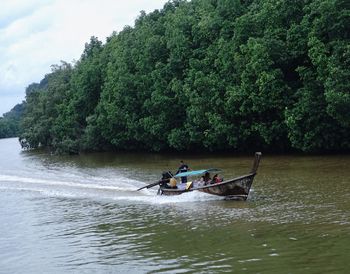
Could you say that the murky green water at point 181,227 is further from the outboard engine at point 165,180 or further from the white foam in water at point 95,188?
the outboard engine at point 165,180

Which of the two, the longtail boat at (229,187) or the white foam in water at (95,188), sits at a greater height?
the longtail boat at (229,187)

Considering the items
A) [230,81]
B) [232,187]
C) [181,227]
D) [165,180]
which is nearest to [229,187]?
[232,187]

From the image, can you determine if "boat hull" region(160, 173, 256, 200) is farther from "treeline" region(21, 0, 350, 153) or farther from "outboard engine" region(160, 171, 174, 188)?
"treeline" region(21, 0, 350, 153)

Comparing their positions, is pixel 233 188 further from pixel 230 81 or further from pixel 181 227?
pixel 230 81

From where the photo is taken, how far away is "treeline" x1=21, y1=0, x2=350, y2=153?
32031 millimetres

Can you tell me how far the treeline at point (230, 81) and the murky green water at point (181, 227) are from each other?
4751 mm

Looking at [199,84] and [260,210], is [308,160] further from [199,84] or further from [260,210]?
[260,210]

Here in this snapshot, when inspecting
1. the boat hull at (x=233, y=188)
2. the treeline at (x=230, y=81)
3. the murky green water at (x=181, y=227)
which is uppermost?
the treeline at (x=230, y=81)

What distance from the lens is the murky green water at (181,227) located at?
12.7m

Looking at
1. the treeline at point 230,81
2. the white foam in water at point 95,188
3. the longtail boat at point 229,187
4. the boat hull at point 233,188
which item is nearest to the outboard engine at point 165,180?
the white foam in water at point 95,188

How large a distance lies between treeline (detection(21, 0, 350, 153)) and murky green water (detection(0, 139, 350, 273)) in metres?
4.75

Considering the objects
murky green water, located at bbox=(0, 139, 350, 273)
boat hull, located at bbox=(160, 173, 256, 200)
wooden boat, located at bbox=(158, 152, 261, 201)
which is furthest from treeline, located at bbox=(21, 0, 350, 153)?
boat hull, located at bbox=(160, 173, 256, 200)

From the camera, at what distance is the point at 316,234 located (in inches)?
558

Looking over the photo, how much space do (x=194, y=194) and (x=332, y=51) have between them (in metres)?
15.2
